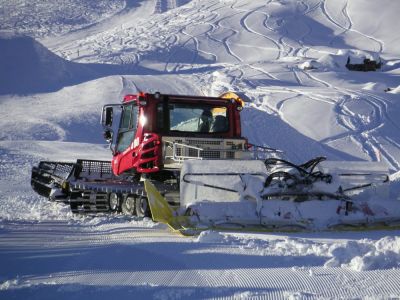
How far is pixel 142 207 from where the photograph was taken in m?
8.68

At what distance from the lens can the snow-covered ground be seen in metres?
4.93

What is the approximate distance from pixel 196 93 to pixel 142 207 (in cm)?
2301

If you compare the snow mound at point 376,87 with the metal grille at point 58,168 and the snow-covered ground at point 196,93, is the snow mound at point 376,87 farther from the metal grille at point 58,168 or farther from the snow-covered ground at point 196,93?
the metal grille at point 58,168

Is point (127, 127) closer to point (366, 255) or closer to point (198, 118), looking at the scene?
point (198, 118)

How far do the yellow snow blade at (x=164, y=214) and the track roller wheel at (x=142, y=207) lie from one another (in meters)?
0.97

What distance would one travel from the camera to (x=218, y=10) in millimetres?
61312

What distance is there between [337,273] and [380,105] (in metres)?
22.3

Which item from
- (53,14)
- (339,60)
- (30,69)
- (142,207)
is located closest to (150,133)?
(142,207)

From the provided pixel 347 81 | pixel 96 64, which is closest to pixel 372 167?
pixel 347 81

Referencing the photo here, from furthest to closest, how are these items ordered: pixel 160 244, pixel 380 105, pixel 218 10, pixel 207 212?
pixel 218 10, pixel 380 105, pixel 207 212, pixel 160 244

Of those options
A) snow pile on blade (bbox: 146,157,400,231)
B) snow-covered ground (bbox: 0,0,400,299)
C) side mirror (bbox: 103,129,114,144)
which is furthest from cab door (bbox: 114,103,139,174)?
snow pile on blade (bbox: 146,157,400,231)

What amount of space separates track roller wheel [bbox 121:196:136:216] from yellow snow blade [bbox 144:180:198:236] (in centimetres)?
146

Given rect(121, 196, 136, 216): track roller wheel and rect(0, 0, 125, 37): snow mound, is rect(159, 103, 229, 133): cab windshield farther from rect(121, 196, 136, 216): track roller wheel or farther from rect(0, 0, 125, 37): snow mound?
rect(0, 0, 125, 37): snow mound

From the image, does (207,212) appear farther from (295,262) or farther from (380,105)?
(380,105)
